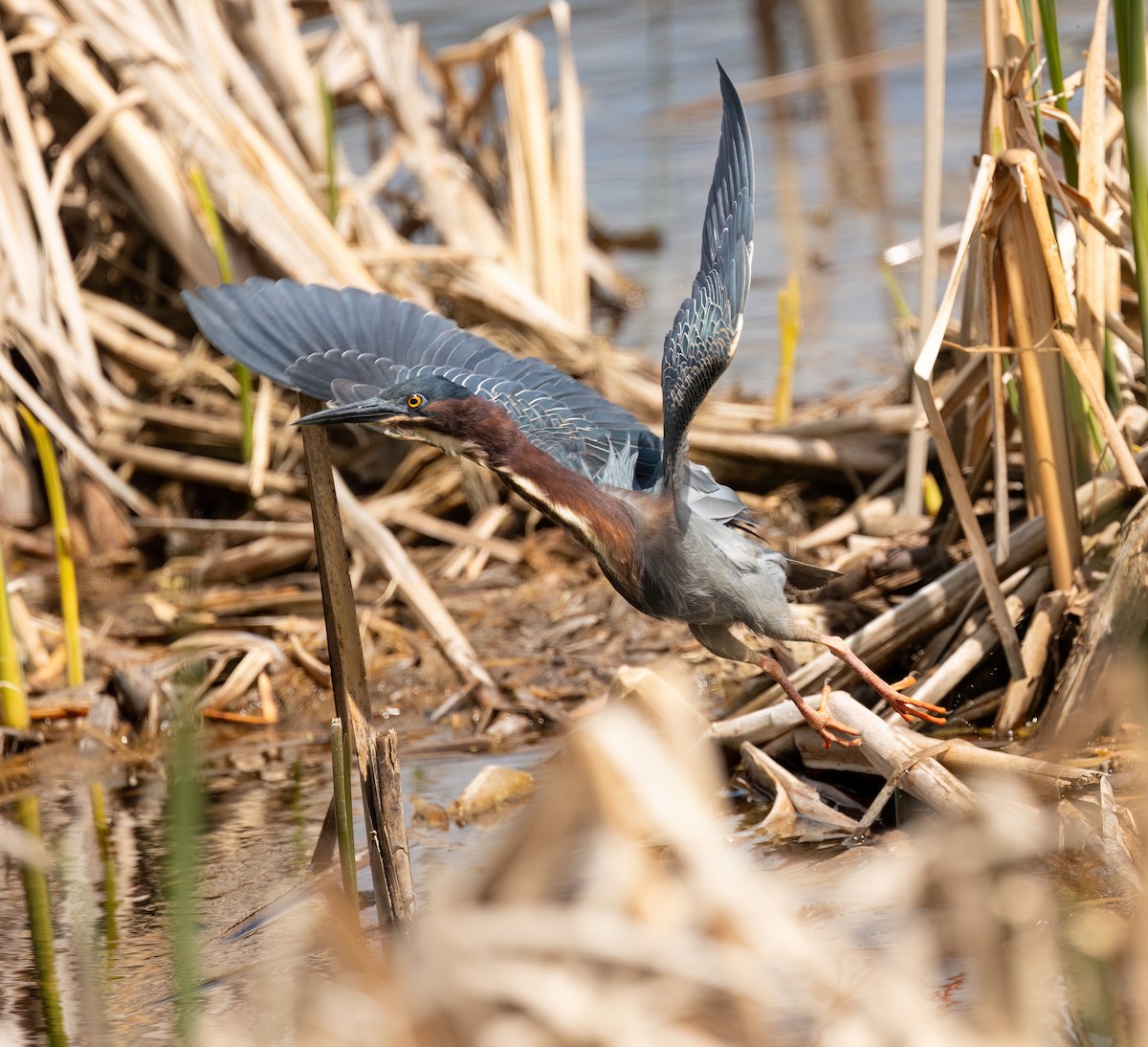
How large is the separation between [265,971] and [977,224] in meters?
2.43

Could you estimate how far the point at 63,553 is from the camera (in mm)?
4695

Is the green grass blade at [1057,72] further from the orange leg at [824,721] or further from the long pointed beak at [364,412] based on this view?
the long pointed beak at [364,412]

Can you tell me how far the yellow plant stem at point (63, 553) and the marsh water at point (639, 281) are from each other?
0.26 metres

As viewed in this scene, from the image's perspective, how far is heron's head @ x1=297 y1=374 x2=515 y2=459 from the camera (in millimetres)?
3561

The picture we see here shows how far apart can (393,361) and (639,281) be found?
4927 mm

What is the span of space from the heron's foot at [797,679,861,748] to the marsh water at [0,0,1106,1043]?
0.86 m

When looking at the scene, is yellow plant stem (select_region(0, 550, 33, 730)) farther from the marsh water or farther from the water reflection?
the water reflection

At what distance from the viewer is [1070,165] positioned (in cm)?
398

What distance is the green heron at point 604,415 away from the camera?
140 inches

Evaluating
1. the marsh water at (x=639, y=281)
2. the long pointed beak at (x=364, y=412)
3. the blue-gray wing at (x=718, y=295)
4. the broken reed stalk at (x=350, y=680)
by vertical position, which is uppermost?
the blue-gray wing at (x=718, y=295)

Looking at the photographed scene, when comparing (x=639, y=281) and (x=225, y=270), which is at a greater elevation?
(x=225, y=270)

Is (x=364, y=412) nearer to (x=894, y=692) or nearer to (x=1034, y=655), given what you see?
(x=894, y=692)

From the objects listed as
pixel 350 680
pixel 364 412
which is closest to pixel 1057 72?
pixel 364 412

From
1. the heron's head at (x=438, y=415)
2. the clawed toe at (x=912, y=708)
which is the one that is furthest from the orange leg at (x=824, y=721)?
the heron's head at (x=438, y=415)
